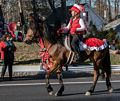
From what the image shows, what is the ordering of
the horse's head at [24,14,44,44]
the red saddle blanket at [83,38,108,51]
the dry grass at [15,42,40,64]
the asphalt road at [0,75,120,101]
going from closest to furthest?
the asphalt road at [0,75,120,101], the horse's head at [24,14,44,44], the red saddle blanket at [83,38,108,51], the dry grass at [15,42,40,64]

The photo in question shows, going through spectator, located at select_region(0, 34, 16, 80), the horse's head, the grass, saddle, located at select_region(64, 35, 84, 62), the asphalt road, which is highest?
the horse's head

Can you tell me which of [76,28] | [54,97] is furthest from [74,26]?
[54,97]

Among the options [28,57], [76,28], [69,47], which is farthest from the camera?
[28,57]

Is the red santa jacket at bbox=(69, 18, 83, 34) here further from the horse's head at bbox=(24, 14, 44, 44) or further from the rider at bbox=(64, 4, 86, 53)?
the horse's head at bbox=(24, 14, 44, 44)

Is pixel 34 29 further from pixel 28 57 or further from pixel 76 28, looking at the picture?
pixel 28 57

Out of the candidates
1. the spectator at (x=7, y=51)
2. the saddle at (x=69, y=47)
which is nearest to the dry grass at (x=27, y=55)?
the spectator at (x=7, y=51)

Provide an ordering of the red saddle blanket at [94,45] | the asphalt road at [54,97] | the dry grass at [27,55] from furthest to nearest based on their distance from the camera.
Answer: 1. the dry grass at [27,55]
2. the red saddle blanket at [94,45]
3. the asphalt road at [54,97]

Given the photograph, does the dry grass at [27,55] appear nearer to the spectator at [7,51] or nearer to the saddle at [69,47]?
the spectator at [7,51]

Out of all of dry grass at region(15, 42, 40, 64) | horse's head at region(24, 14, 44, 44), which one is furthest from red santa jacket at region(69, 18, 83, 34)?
dry grass at region(15, 42, 40, 64)

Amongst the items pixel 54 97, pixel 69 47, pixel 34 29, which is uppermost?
pixel 34 29

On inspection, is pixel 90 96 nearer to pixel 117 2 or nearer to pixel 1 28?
pixel 1 28

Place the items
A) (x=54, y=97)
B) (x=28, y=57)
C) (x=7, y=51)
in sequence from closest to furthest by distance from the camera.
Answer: (x=54, y=97) → (x=7, y=51) → (x=28, y=57)

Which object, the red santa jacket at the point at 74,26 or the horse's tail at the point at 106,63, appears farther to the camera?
the horse's tail at the point at 106,63

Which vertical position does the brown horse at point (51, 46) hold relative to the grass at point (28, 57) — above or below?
above
